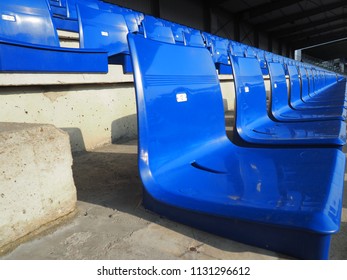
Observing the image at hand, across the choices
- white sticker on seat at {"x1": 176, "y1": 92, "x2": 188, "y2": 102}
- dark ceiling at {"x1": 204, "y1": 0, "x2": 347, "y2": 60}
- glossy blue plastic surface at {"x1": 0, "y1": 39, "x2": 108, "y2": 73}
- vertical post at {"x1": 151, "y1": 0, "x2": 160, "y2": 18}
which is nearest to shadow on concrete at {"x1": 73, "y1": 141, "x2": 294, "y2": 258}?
white sticker on seat at {"x1": 176, "y1": 92, "x2": 188, "y2": 102}

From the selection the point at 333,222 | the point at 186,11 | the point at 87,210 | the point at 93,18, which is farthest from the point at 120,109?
the point at 186,11

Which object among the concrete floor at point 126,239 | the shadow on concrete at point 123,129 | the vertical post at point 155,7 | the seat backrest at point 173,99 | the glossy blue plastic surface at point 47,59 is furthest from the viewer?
the vertical post at point 155,7

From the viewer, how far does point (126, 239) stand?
0.83 metres

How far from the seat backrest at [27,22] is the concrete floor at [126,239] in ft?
3.73

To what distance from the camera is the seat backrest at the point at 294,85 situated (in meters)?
3.18

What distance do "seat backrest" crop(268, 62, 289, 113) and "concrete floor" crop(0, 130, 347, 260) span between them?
4.71ft

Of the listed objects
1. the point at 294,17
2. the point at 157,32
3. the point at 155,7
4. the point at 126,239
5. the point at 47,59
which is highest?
the point at 294,17

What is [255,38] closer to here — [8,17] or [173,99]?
[8,17]

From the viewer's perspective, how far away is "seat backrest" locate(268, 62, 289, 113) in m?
2.45

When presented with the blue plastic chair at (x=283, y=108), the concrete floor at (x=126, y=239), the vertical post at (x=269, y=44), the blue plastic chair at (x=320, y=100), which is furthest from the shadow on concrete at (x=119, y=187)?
the vertical post at (x=269, y=44)

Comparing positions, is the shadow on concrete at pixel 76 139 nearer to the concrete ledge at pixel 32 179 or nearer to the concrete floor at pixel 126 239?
the concrete floor at pixel 126 239

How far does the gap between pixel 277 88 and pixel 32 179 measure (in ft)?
7.40

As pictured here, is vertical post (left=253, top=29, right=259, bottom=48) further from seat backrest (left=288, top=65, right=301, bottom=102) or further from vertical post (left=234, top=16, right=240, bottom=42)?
seat backrest (left=288, top=65, right=301, bottom=102)

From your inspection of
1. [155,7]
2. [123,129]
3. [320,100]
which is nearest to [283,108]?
[320,100]
